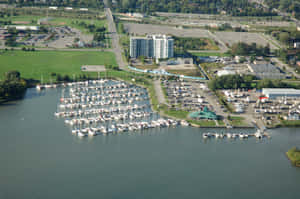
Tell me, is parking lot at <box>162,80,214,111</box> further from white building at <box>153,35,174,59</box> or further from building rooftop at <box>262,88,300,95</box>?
white building at <box>153,35,174,59</box>

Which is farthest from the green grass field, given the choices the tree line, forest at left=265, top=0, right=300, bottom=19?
forest at left=265, top=0, right=300, bottom=19

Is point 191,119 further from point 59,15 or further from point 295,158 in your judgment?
point 59,15

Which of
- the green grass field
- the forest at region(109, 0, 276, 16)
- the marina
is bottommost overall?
the marina

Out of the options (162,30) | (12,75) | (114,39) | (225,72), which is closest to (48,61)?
(12,75)

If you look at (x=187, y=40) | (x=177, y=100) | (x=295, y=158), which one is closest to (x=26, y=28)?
(x=187, y=40)

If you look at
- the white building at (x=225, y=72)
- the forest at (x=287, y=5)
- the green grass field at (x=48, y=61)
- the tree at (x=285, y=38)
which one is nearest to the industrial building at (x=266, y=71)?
the white building at (x=225, y=72)

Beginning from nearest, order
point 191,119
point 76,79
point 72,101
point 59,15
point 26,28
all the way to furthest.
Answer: point 191,119
point 72,101
point 76,79
point 26,28
point 59,15
